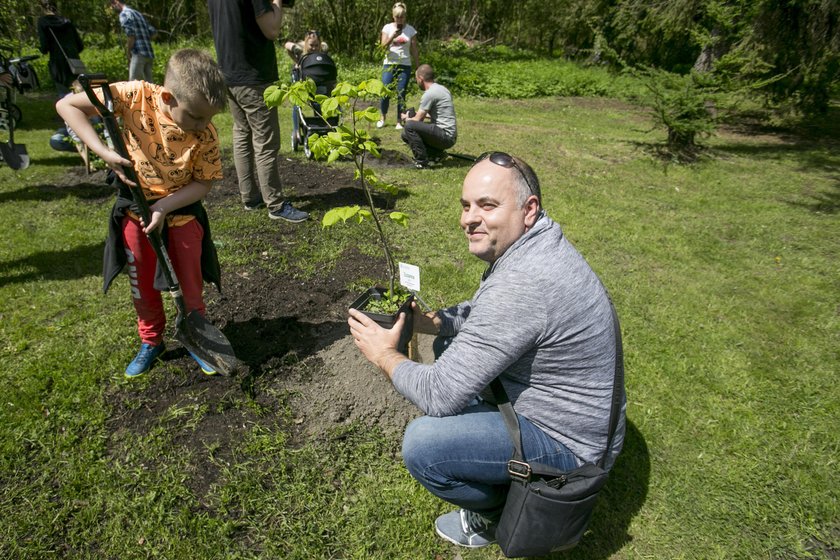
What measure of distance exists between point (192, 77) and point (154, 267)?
1.05 meters

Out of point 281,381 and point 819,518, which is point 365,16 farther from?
point 819,518

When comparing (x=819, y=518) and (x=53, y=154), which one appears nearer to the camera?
(x=819, y=518)

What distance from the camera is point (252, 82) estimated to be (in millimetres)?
4254

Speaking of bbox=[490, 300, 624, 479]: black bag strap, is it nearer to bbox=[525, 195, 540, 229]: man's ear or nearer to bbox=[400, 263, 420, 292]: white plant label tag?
bbox=[525, 195, 540, 229]: man's ear

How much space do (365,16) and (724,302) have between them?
49.7 feet

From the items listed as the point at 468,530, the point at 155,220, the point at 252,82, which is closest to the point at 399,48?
the point at 252,82

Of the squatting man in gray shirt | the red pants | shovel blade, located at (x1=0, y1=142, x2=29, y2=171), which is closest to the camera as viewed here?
the squatting man in gray shirt

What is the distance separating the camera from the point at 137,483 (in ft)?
7.15

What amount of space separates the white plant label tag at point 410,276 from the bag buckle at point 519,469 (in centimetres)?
91

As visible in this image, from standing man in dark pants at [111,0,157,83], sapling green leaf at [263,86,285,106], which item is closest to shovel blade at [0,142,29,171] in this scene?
standing man in dark pants at [111,0,157,83]

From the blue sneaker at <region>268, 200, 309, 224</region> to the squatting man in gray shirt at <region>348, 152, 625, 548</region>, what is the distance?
3.21 m

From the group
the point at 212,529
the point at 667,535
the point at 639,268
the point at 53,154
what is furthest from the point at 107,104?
the point at 53,154

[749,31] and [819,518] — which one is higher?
[749,31]

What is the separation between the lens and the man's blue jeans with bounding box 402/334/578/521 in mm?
1677
